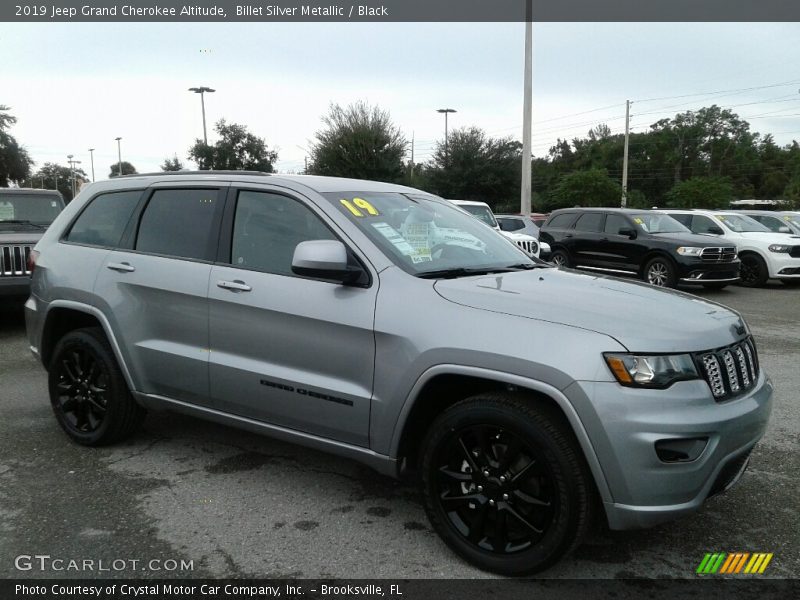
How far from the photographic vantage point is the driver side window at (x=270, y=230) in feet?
11.8

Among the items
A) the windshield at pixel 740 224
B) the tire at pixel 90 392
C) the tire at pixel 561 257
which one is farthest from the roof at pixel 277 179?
the windshield at pixel 740 224

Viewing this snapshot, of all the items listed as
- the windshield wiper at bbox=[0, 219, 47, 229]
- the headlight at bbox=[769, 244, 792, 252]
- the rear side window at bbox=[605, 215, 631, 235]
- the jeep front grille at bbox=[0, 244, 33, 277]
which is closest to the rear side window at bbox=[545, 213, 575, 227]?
the rear side window at bbox=[605, 215, 631, 235]

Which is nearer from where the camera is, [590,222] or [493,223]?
[493,223]

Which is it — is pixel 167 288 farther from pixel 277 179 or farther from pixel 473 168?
pixel 473 168

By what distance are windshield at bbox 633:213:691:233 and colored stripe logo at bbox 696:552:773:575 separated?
11.4 m

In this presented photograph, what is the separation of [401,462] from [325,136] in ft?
112

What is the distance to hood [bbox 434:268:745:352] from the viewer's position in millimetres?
2723

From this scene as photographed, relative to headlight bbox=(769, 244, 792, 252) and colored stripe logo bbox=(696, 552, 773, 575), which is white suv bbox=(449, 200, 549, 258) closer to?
headlight bbox=(769, 244, 792, 252)

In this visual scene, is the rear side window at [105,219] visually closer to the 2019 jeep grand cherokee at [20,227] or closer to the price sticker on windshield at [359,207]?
the price sticker on windshield at [359,207]

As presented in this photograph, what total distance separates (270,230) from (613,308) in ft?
6.15

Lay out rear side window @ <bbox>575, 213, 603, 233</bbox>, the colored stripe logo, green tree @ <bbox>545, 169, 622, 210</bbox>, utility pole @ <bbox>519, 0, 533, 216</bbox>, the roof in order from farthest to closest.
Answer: green tree @ <bbox>545, 169, 622, 210</bbox>
utility pole @ <bbox>519, 0, 533, 216</bbox>
rear side window @ <bbox>575, 213, 603, 233</bbox>
the roof
the colored stripe logo

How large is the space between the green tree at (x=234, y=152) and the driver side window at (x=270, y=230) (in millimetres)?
34415

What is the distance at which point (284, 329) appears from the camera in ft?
11.3

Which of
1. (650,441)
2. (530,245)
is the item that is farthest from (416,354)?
(530,245)
